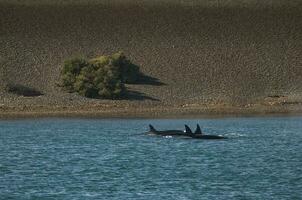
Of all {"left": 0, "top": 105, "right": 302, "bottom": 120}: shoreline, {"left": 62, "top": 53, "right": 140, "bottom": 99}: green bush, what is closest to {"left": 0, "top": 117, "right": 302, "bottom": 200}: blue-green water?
{"left": 0, "top": 105, "right": 302, "bottom": 120}: shoreline

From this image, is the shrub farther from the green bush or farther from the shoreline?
the shoreline

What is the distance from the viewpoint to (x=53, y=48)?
301 ft

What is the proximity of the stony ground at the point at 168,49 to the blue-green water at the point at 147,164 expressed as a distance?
56.9ft

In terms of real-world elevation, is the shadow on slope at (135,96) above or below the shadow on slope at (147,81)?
below

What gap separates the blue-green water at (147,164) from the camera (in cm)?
2794

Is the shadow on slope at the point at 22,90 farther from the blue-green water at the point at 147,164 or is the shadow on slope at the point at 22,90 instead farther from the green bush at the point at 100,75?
the blue-green water at the point at 147,164

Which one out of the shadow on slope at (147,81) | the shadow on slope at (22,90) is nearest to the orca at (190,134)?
the shadow on slope at (22,90)

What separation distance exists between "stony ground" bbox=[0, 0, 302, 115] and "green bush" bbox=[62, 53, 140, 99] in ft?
3.96

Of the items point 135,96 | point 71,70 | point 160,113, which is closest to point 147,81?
point 71,70

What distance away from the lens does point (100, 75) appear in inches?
2997

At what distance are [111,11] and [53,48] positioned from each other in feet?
56.3

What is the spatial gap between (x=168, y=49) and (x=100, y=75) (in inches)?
669

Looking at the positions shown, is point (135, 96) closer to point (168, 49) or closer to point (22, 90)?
point (22, 90)

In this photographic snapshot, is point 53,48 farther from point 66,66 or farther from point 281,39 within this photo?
point 281,39
